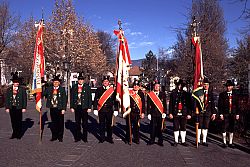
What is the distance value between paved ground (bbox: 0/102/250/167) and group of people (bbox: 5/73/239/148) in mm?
437

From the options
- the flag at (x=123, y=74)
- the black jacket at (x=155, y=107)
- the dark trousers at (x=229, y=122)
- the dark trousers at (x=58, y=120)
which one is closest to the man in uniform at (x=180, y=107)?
the black jacket at (x=155, y=107)

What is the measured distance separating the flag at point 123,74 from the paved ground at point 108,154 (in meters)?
1.29

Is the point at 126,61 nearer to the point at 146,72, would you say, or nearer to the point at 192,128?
the point at 192,128

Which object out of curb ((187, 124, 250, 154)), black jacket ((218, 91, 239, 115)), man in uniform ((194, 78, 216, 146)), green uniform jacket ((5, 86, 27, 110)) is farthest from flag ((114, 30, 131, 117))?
curb ((187, 124, 250, 154))

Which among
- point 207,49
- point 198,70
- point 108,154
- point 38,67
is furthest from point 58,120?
point 207,49

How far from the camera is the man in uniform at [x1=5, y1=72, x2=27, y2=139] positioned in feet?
32.4

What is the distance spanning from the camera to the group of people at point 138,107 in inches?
357

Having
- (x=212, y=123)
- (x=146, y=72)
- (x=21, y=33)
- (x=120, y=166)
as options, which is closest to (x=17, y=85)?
(x=120, y=166)

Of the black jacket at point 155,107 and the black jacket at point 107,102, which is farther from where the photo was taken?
the black jacket at point 107,102

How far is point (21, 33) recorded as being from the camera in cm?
3647

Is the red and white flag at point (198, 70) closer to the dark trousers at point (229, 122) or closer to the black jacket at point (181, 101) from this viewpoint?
the black jacket at point (181, 101)

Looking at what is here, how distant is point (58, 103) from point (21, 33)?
2936 cm

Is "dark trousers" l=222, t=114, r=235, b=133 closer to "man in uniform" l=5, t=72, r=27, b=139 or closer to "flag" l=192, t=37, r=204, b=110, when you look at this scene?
"flag" l=192, t=37, r=204, b=110

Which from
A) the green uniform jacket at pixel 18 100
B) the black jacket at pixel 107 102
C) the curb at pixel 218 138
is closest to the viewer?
the curb at pixel 218 138
